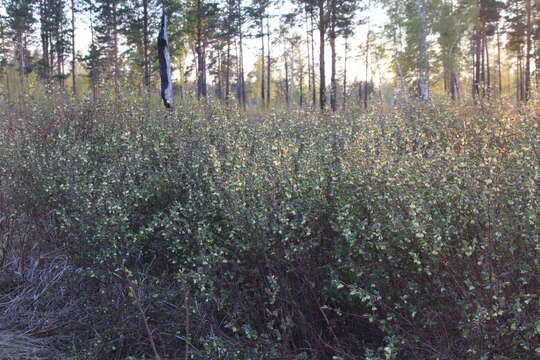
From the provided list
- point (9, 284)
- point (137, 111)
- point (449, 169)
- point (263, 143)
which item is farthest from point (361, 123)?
point (9, 284)

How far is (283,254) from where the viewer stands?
2762 mm

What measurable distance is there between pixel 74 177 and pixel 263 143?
5.43 ft

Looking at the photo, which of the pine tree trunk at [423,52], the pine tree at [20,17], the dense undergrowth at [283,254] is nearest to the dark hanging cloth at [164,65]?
the dense undergrowth at [283,254]

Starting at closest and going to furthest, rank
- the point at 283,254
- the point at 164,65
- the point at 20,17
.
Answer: the point at 283,254 < the point at 164,65 < the point at 20,17

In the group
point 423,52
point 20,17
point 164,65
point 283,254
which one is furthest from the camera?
point 20,17

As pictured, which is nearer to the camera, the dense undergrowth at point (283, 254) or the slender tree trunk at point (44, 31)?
the dense undergrowth at point (283, 254)

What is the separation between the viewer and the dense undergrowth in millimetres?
2219

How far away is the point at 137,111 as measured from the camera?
5855mm

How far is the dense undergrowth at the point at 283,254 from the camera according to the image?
2219mm

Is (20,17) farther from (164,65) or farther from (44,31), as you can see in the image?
(164,65)

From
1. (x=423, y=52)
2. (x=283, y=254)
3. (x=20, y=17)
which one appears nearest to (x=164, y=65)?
(x=283, y=254)

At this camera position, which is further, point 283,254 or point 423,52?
point 423,52

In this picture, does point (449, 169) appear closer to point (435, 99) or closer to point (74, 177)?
point (74, 177)

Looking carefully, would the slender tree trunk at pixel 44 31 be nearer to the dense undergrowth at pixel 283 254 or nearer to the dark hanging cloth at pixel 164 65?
the dark hanging cloth at pixel 164 65
